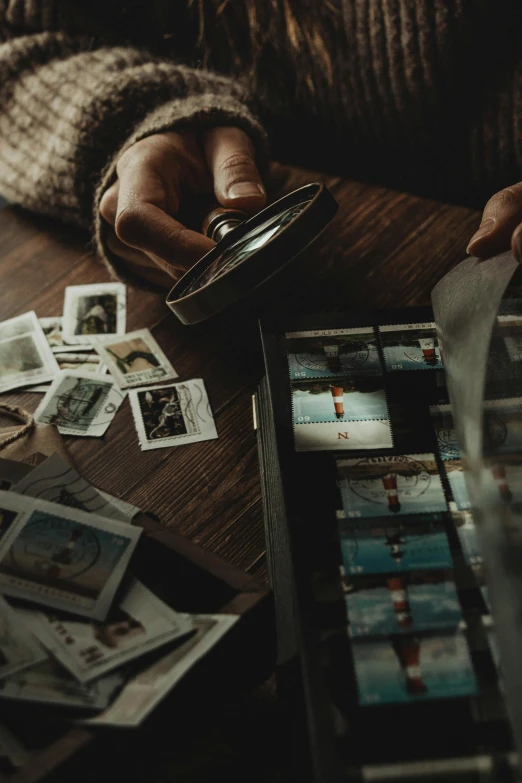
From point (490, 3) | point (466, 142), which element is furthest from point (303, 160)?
point (490, 3)

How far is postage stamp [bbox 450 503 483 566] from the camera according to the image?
64 cm

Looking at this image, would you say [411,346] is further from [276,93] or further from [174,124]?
[276,93]

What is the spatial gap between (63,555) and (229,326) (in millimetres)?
502

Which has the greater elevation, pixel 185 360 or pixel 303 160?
pixel 303 160

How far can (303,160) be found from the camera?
1373 mm

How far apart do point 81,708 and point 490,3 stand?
121 cm

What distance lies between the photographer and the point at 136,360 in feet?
3.42

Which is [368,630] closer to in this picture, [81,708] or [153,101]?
[81,708]

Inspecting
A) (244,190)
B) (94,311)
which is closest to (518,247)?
(244,190)

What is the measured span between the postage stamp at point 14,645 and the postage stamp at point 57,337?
536 mm

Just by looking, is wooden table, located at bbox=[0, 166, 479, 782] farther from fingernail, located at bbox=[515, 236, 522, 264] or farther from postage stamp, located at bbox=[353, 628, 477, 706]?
fingernail, located at bbox=[515, 236, 522, 264]

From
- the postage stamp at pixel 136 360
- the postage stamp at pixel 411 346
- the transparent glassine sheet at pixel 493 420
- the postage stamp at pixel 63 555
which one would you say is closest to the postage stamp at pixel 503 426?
the transparent glassine sheet at pixel 493 420

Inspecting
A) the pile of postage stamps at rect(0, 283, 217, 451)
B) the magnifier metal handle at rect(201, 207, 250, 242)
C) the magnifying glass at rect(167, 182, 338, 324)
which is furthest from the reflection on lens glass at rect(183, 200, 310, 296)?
the pile of postage stamps at rect(0, 283, 217, 451)

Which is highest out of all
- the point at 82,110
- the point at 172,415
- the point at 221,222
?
the point at 82,110
